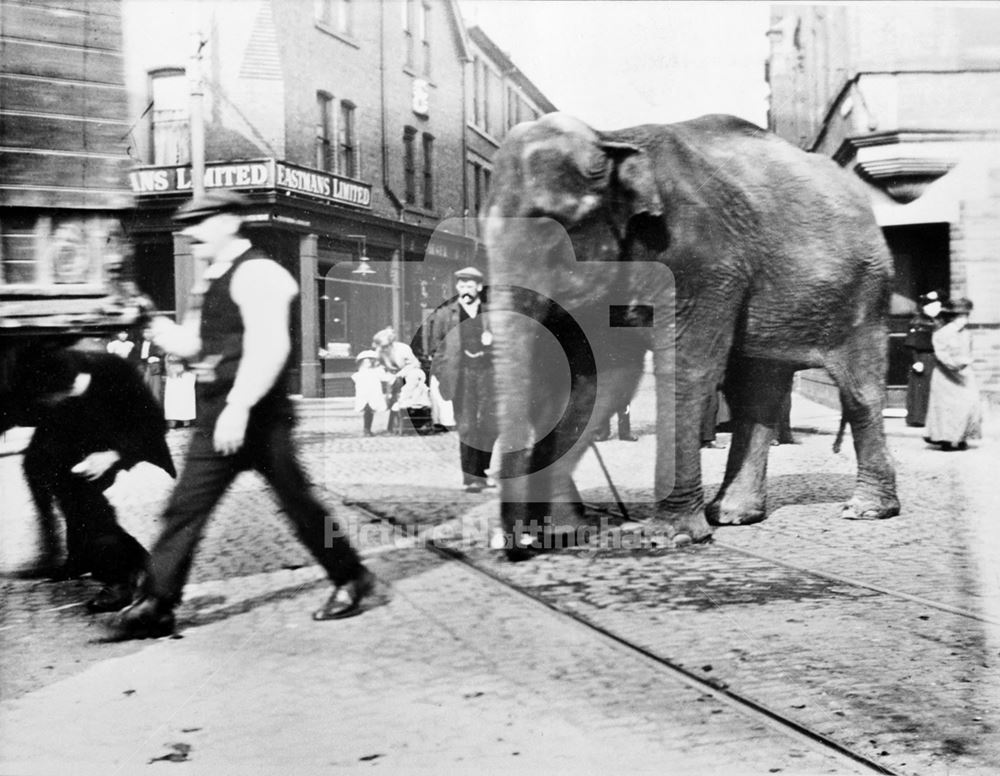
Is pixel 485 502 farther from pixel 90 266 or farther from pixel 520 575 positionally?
pixel 90 266

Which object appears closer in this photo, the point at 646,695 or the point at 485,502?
the point at 646,695

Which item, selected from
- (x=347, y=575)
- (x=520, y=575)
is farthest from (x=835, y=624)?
(x=347, y=575)

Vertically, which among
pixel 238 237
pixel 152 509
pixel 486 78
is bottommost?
pixel 152 509

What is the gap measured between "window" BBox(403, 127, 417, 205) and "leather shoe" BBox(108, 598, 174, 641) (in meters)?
1.42

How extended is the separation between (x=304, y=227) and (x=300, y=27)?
624 millimetres

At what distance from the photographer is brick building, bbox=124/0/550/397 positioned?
9.26 ft

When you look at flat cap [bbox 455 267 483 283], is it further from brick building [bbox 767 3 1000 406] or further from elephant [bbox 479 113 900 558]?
brick building [bbox 767 3 1000 406]

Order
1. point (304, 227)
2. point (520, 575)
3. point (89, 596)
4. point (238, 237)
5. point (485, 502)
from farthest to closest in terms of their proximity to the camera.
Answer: point (485, 502) → point (520, 575) → point (89, 596) → point (304, 227) → point (238, 237)

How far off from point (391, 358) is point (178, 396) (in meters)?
0.69

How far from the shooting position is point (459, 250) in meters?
3.59

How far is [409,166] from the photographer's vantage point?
10.3 ft

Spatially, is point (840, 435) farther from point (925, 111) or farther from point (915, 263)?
point (925, 111)

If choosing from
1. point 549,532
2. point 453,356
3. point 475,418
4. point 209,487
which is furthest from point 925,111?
point 475,418

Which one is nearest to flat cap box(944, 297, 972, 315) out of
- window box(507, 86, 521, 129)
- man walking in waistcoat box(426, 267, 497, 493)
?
window box(507, 86, 521, 129)
